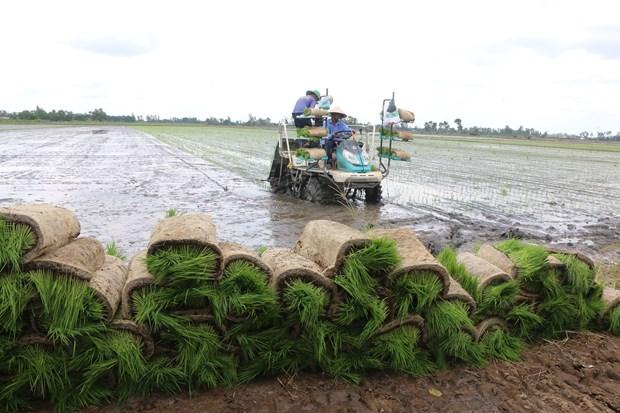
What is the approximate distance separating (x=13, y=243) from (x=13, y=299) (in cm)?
32

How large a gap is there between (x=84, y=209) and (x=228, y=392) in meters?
8.88

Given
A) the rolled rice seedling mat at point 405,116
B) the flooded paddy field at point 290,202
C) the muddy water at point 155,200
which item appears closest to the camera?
the muddy water at point 155,200

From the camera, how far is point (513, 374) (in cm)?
368

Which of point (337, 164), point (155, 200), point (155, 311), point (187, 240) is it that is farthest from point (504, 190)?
point (155, 311)

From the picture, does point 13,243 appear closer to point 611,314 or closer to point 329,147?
point 611,314

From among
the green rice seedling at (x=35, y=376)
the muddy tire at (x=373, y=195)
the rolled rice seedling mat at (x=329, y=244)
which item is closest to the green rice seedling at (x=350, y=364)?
the rolled rice seedling mat at (x=329, y=244)

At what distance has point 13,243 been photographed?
288cm

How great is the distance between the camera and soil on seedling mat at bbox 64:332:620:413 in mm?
3209

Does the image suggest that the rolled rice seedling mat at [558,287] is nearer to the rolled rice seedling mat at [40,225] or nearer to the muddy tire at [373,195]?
the rolled rice seedling mat at [40,225]

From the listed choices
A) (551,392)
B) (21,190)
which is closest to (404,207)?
(551,392)

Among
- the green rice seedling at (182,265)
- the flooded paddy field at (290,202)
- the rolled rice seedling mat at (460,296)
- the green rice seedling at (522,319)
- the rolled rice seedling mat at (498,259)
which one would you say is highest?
the green rice seedling at (182,265)

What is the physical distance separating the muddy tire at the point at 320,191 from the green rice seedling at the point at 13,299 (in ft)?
30.4

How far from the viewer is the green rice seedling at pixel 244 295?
3256 millimetres

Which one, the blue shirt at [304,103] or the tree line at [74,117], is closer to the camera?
the blue shirt at [304,103]
